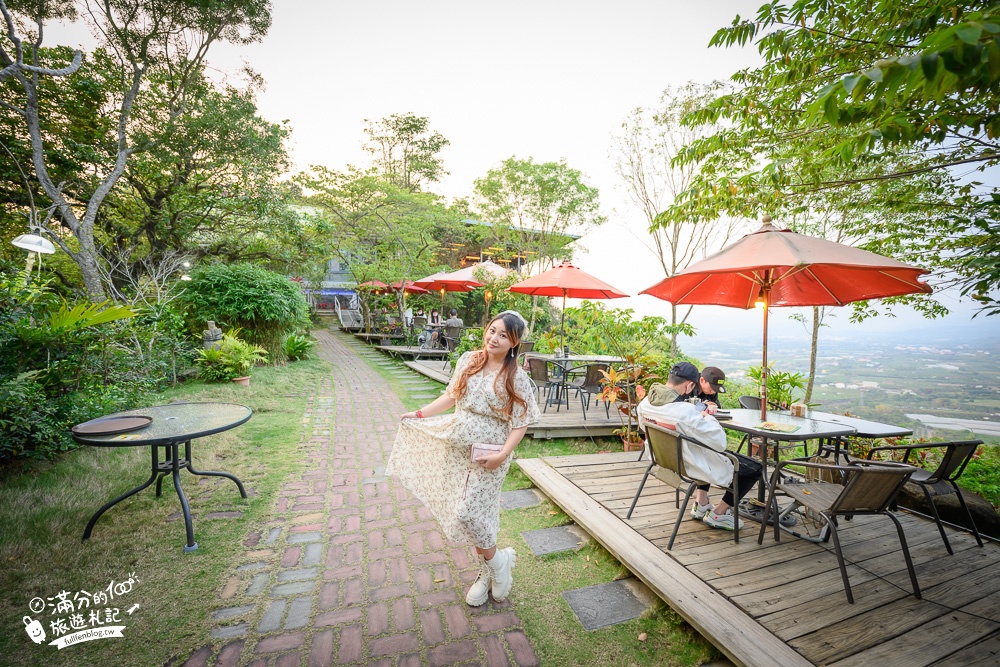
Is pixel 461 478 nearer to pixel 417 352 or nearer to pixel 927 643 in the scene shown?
pixel 927 643

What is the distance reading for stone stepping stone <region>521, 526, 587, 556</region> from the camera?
293cm

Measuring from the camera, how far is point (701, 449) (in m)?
2.73

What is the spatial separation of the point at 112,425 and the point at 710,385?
16.5ft

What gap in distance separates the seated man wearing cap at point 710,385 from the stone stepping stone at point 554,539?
1781 millimetres

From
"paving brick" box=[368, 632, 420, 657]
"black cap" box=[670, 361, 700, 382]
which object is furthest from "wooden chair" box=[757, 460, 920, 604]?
"paving brick" box=[368, 632, 420, 657]

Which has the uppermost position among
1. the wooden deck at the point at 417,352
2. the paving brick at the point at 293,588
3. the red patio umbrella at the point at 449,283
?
the red patio umbrella at the point at 449,283

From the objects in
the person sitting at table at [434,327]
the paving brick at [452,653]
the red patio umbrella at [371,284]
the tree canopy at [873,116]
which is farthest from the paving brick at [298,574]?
the red patio umbrella at [371,284]

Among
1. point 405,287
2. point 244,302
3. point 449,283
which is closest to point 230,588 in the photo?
point 244,302

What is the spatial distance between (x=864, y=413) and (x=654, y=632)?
780 centimetres

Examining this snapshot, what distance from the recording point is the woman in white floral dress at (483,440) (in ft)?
6.86

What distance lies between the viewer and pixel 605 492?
3.57 m

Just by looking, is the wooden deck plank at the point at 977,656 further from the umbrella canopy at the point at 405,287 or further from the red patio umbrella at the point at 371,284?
the red patio umbrella at the point at 371,284

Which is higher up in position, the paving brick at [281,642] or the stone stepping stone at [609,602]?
the paving brick at [281,642]

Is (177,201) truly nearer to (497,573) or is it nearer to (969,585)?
(497,573)
